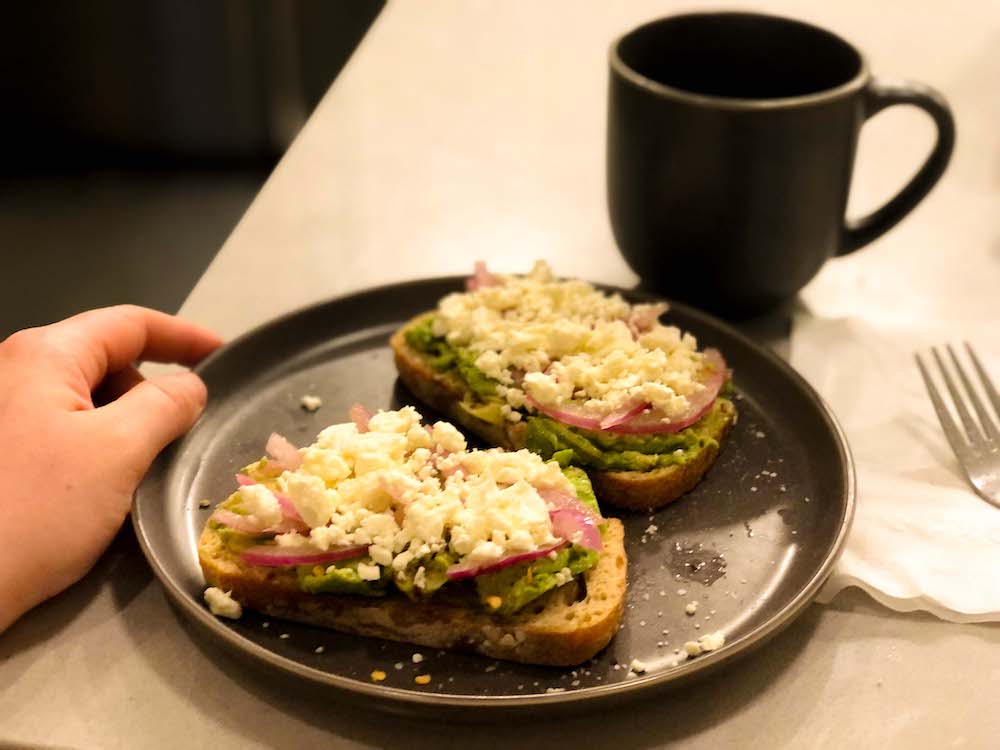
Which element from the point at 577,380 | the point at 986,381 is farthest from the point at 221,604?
the point at 986,381

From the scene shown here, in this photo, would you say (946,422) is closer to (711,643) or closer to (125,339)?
(711,643)

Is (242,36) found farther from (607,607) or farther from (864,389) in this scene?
(607,607)

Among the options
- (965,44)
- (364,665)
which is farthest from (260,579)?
(965,44)

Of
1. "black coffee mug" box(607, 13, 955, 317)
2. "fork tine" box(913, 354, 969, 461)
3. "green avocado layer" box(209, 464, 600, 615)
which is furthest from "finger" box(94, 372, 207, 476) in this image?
"fork tine" box(913, 354, 969, 461)

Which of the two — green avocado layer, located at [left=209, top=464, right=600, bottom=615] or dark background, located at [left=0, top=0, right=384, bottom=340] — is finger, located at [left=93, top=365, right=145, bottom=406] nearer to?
dark background, located at [left=0, top=0, right=384, bottom=340]

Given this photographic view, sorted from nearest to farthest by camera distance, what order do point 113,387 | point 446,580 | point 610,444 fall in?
point 446,580 < point 610,444 < point 113,387

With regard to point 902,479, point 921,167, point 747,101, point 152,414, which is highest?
point 747,101

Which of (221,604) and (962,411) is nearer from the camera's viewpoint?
(221,604)
